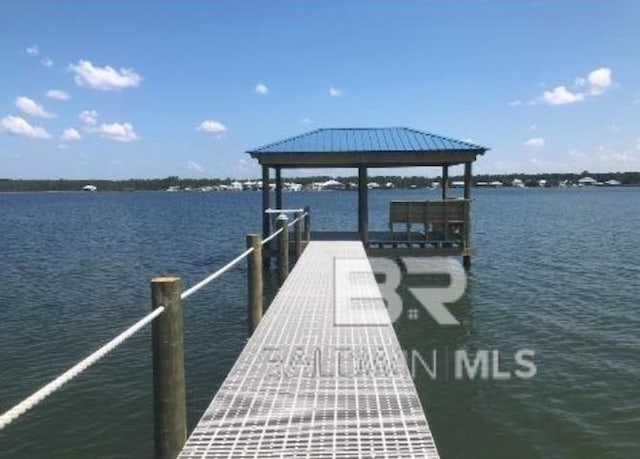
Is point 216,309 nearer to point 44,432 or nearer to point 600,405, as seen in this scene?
point 44,432

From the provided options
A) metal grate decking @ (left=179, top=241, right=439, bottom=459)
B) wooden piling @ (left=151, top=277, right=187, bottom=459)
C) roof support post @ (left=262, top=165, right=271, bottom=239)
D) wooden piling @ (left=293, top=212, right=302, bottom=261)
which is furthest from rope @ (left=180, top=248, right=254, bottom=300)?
roof support post @ (left=262, top=165, right=271, bottom=239)

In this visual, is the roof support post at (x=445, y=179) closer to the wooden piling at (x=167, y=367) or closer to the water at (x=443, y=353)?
the water at (x=443, y=353)

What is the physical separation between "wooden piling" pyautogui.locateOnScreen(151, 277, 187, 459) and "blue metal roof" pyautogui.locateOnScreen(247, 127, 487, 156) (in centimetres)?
1284

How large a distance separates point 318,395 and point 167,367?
1.67 metres

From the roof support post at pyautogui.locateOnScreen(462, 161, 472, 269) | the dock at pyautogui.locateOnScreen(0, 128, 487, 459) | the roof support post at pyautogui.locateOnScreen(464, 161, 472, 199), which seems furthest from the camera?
the roof support post at pyautogui.locateOnScreen(464, 161, 472, 199)

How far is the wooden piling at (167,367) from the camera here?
4.70 meters

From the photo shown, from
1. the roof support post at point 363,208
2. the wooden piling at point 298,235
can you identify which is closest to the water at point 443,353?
the wooden piling at point 298,235

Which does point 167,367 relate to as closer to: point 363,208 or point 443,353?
point 443,353

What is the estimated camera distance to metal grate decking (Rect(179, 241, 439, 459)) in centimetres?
470

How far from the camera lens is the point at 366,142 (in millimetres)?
18422

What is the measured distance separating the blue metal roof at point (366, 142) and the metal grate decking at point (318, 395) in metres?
8.65

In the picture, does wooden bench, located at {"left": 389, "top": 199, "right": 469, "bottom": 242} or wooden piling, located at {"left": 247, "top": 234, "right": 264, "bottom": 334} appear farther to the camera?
wooden bench, located at {"left": 389, "top": 199, "right": 469, "bottom": 242}

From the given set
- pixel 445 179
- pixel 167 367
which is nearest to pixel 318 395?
pixel 167 367

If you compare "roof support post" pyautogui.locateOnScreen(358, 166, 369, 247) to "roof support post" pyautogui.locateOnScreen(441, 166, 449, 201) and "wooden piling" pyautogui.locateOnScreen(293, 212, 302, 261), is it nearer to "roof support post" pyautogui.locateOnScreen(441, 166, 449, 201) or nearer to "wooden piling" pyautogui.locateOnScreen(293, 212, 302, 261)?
"wooden piling" pyautogui.locateOnScreen(293, 212, 302, 261)
